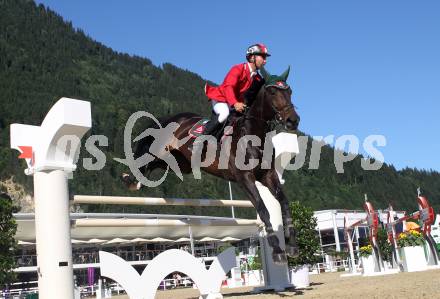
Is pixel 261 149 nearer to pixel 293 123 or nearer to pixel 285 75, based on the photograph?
pixel 293 123

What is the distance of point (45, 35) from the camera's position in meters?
148

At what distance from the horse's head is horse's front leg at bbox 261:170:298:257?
60 centimetres

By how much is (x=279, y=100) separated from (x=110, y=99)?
4725 inches

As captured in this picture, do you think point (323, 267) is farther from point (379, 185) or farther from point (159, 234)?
point (379, 185)

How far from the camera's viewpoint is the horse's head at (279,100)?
4.56 m

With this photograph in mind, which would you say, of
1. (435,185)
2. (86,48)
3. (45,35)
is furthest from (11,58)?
(435,185)

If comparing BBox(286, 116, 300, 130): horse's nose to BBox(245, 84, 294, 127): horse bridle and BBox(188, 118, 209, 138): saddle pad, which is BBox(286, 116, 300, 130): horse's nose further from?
BBox(188, 118, 209, 138): saddle pad

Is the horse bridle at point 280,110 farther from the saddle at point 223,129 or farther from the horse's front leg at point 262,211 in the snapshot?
the horse's front leg at point 262,211

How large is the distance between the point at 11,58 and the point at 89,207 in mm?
72067

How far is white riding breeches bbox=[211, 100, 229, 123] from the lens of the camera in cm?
505

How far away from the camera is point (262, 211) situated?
4629 mm

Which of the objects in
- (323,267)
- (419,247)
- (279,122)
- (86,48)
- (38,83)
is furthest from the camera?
(86,48)

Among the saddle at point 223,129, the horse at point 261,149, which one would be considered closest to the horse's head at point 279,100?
the horse at point 261,149

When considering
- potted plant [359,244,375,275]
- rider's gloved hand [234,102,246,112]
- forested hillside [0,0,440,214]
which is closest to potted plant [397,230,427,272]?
potted plant [359,244,375,275]
